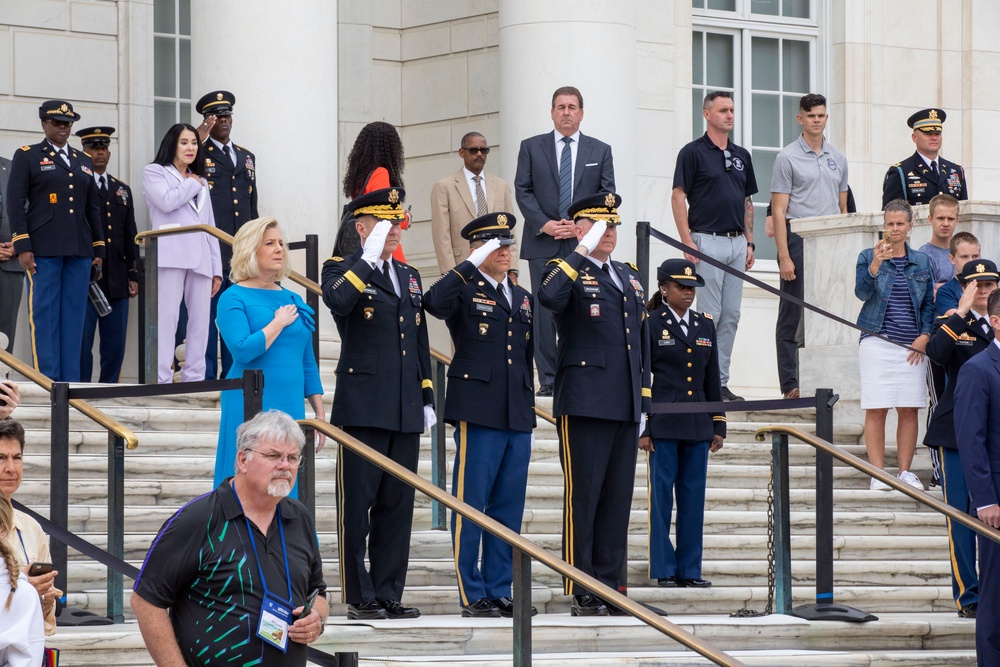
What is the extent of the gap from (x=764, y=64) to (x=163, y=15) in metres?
5.01

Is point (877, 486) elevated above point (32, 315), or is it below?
below

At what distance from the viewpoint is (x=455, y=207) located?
12.0 m

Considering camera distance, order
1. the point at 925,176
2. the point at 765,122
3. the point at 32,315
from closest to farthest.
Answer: the point at 32,315
the point at 925,176
the point at 765,122

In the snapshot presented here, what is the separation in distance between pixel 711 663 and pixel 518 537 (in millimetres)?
1011

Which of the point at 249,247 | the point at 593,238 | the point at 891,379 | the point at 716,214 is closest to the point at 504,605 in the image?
the point at 593,238

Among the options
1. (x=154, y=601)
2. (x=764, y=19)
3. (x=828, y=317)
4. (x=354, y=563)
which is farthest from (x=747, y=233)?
(x=154, y=601)

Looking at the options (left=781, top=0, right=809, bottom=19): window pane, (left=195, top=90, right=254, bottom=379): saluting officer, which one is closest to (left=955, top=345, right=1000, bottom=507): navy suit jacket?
(left=195, top=90, right=254, bottom=379): saluting officer

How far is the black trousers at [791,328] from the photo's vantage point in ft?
41.9

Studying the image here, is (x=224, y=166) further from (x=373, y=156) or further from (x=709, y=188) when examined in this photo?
(x=709, y=188)

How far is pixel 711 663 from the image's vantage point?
23.7 feet

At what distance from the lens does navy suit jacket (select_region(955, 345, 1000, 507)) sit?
8.29 m

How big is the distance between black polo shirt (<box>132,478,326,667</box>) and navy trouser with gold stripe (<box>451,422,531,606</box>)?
8.18 feet

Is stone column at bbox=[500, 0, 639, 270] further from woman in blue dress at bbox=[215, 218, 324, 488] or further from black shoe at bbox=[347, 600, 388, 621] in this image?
black shoe at bbox=[347, 600, 388, 621]

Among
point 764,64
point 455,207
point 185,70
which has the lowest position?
point 455,207
